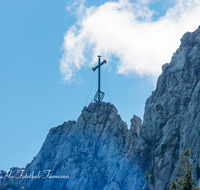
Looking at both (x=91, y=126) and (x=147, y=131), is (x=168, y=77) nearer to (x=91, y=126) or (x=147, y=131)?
(x=147, y=131)

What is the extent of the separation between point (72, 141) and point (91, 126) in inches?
486

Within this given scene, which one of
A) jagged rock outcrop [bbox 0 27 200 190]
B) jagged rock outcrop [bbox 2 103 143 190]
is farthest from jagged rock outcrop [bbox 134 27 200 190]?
jagged rock outcrop [bbox 2 103 143 190]

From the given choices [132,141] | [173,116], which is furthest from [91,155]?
[173,116]

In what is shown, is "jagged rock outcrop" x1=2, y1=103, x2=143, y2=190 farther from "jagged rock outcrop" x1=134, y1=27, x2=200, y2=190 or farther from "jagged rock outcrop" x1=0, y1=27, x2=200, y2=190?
"jagged rock outcrop" x1=134, y1=27, x2=200, y2=190

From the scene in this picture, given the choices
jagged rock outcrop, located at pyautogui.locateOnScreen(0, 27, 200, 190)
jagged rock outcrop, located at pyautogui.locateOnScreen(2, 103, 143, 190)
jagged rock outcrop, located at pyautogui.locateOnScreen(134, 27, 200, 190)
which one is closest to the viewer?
jagged rock outcrop, located at pyautogui.locateOnScreen(134, 27, 200, 190)

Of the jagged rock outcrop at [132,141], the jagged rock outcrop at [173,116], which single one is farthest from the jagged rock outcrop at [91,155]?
the jagged rock outcrop at [173,116]

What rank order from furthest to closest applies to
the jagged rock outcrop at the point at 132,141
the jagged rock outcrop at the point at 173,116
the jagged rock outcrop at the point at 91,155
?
the jagged rock outcrop at the point at 91,155
the jagged rock outcrop at the point at 132,141
the jagged rock outcrop at the point at 173,116

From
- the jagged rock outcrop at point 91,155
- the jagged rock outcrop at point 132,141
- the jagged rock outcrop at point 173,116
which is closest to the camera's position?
the jagged rock outcrop at point 173,116

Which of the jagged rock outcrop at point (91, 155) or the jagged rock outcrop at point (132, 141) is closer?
the jagged rock outcrop at point (132, 141)

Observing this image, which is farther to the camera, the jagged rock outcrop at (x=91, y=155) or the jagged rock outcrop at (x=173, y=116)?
the jagged rock outcrop at (x=91, y=155)

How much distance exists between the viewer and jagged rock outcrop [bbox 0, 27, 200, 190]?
94.4m

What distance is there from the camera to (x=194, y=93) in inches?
3772

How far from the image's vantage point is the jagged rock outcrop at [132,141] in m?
94.4

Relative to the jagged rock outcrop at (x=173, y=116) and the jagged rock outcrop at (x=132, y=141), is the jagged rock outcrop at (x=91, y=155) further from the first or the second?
the jagged rock outcrop at (x=173, y=116)
